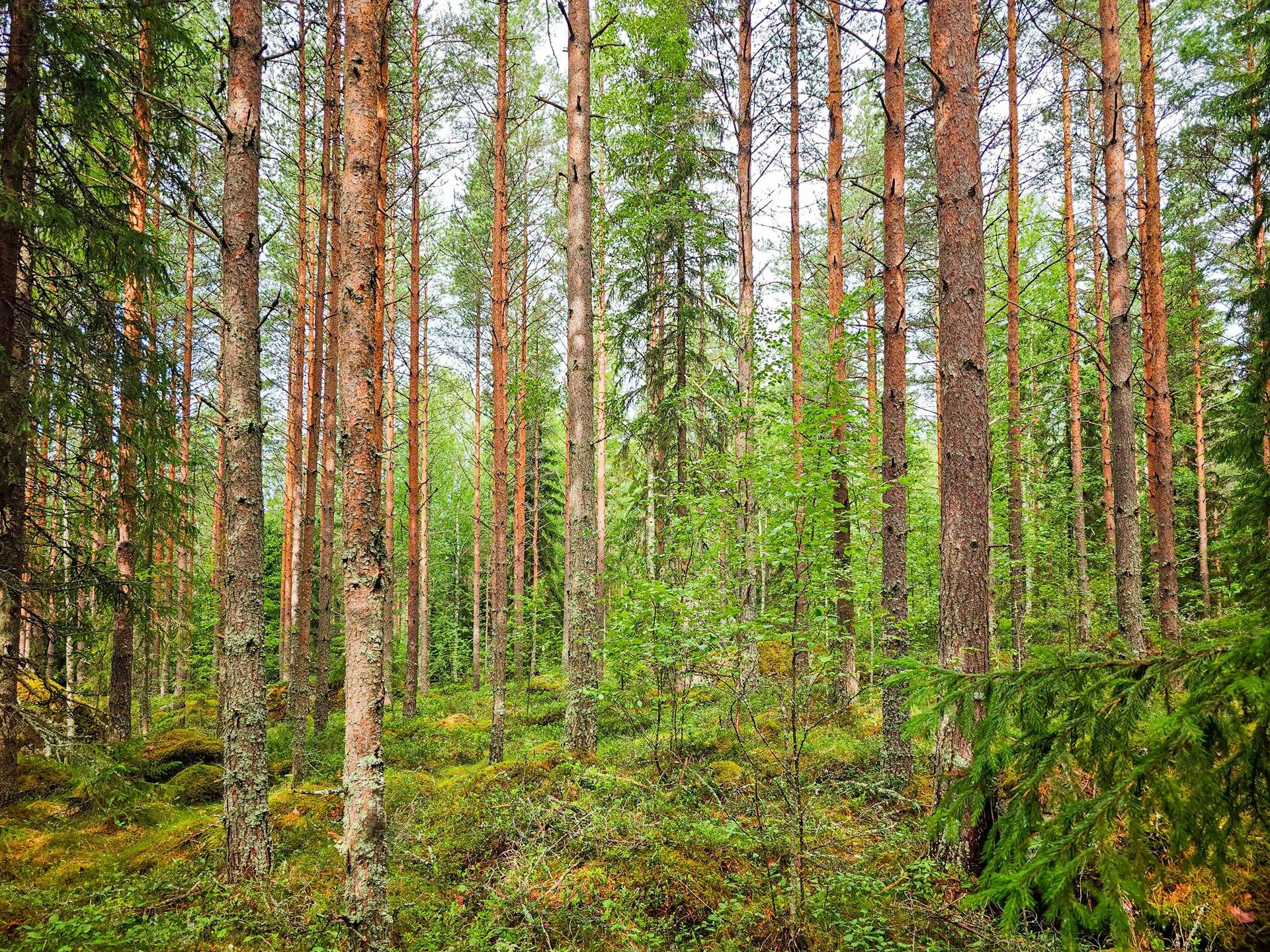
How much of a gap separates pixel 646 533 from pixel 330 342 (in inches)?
347

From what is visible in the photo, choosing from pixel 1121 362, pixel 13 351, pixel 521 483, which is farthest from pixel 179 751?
pixel 1121 362

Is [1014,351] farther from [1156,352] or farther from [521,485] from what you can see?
[521,485]

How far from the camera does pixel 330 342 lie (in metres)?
11.2

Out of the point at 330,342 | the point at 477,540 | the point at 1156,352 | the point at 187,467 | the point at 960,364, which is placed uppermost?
the point at 330,342

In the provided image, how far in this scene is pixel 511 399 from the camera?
780 inches

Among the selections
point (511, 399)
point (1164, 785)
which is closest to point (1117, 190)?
point (1164, 785)

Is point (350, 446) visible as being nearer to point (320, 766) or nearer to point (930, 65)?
point (930, 65)

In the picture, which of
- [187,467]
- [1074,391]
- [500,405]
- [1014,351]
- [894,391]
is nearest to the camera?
[187,467]

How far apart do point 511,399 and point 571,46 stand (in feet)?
42.6

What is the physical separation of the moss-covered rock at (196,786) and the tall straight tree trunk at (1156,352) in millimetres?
13800

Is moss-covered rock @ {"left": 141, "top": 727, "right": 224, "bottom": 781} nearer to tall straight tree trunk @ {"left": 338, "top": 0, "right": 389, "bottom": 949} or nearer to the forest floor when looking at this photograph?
the forest floor

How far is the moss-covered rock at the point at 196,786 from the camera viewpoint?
26.6ft

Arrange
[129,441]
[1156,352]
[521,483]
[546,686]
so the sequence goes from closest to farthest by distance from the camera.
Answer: [129,441] < [1156,352] < [521,483] < [546,686]

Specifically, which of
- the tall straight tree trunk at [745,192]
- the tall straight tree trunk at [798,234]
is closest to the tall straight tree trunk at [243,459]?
the tall straight tree trunk at [798,234]
